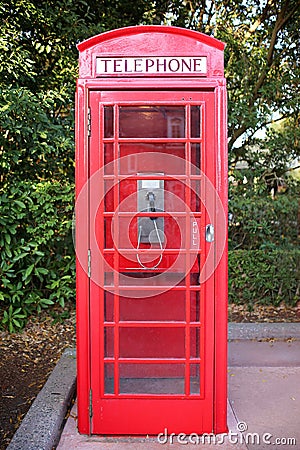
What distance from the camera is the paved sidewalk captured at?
285 centimetres

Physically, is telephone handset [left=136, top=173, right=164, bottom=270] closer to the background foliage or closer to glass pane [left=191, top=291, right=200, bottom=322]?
glass pane [left=191, top=291, right=200, bottom=322]

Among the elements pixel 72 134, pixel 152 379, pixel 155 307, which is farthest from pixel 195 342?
pixel 72 134

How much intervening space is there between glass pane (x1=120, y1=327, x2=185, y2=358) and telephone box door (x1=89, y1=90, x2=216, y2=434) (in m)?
0.02

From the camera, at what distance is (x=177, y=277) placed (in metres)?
3.00

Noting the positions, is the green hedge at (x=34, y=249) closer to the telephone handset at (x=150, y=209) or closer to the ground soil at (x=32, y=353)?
the ground soil at (x=32, y=353)

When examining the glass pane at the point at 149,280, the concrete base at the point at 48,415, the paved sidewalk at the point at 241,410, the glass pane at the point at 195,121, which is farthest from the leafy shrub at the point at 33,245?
the glass pane at the point at 195,121

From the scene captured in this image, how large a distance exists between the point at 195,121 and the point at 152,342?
1541 mm

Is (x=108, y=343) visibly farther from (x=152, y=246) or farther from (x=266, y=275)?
(x=266, y=275)

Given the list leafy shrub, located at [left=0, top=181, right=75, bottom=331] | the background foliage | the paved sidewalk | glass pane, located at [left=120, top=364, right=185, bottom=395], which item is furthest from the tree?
glass pane, located at [left=120, top=364, right=185, bottom=395]

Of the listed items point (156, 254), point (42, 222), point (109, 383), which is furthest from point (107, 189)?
point (42, 222)

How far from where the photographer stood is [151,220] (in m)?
3.05

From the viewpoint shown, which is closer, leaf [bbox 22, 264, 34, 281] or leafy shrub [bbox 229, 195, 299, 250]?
leaf [bbox 22, 264, 34, 281]

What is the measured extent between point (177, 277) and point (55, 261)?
254 cm

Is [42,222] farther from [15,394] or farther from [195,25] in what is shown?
[195,25]
